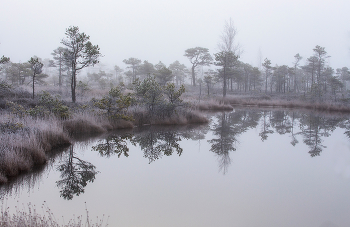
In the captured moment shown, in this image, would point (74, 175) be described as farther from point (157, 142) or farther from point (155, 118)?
point (155, 118)

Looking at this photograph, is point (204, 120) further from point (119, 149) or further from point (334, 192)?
point (334, 192)

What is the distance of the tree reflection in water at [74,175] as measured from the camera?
441cm

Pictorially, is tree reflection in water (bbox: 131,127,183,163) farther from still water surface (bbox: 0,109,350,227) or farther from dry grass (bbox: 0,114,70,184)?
dry grass (bbox: 0,114,70,184)

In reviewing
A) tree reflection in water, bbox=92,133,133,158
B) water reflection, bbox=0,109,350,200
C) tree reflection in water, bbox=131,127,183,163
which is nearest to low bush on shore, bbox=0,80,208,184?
water reflection, bbox=0,109,350,200

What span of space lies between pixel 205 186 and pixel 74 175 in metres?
2.87

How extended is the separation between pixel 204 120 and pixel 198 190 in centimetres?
962

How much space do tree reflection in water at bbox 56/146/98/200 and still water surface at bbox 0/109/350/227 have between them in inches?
0.7

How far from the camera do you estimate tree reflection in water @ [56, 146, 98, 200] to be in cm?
441

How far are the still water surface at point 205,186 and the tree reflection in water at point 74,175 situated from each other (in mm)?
18

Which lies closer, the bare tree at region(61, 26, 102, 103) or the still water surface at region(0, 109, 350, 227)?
the still water surface at region(0, 109, 350, 227)

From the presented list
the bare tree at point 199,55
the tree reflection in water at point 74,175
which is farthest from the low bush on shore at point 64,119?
the bare tree at point 199,55

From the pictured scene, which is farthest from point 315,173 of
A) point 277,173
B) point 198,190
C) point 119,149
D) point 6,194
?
point 6,194

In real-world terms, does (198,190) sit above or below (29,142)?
below

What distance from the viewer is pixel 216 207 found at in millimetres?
3830
